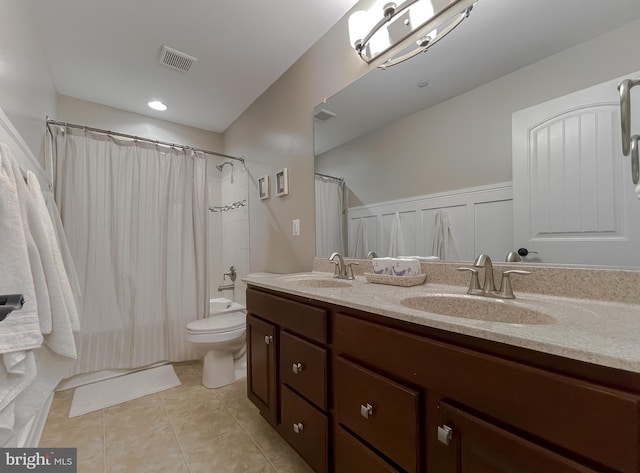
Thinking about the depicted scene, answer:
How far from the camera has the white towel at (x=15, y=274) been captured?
727 millimetres

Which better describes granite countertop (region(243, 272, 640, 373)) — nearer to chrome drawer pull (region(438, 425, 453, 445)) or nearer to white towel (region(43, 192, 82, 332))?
chrome drawer pull (region(438, 425, 453, 445))

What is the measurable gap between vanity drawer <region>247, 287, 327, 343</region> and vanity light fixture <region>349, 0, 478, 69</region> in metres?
1.28

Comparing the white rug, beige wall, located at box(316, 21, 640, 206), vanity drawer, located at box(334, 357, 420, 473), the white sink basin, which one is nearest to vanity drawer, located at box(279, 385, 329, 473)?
vanity drawer, located at box(334, 357, 420, 473)

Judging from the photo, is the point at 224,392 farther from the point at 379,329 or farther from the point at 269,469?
the point at 379,329

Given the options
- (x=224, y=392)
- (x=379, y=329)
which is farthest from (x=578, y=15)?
(x=224, y=392)

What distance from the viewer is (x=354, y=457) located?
90 centimetres

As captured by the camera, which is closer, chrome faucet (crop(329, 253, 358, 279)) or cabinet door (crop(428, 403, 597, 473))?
cabinet door (crop(428, 403, 597, 473))

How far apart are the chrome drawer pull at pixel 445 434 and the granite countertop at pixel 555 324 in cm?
23

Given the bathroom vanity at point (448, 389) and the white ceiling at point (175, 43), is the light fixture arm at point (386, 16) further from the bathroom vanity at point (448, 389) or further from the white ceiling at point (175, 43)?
the bathroom vanity at point (448, 389)

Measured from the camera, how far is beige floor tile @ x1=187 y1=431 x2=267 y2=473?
1.25 meters

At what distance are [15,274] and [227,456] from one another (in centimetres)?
120

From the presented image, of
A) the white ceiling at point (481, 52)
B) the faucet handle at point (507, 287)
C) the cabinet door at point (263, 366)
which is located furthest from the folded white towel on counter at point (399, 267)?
the white ceiling at point (481, 52)

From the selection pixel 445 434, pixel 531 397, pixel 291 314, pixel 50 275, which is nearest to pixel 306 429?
pixel 291 314

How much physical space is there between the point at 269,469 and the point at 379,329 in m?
1.00
